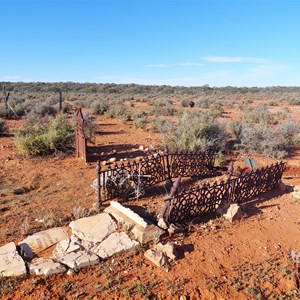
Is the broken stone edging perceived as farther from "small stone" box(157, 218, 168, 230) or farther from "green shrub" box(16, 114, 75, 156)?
"green shrub" box(16, 114, 75, 156)

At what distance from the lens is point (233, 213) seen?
5.53m

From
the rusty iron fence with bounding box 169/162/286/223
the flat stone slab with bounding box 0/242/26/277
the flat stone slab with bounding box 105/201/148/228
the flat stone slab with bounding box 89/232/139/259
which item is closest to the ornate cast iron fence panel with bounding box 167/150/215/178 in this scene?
the rusty iron fence with bounding box 169/162/286/223

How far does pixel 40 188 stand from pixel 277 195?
18.8 ft

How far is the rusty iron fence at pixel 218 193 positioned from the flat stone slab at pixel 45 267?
2059mm

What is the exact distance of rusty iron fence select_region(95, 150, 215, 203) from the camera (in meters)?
6.31

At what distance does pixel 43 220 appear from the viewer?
5.24 m

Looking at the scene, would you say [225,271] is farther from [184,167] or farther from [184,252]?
[184,167]

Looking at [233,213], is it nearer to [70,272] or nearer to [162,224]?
[162,224]

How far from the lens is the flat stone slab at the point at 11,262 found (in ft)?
12.5

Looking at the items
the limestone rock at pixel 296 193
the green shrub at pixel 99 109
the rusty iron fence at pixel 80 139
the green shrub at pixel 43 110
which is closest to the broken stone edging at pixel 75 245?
the limestone rock at pixel 296 193

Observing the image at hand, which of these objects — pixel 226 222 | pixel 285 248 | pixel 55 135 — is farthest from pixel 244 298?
pixel 55 135

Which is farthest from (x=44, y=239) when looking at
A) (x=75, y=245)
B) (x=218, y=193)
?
(x=218, y=193)

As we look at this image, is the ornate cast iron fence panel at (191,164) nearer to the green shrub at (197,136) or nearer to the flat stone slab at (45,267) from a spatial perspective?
the green shrub at (197,136)

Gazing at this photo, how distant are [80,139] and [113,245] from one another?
5429mm
